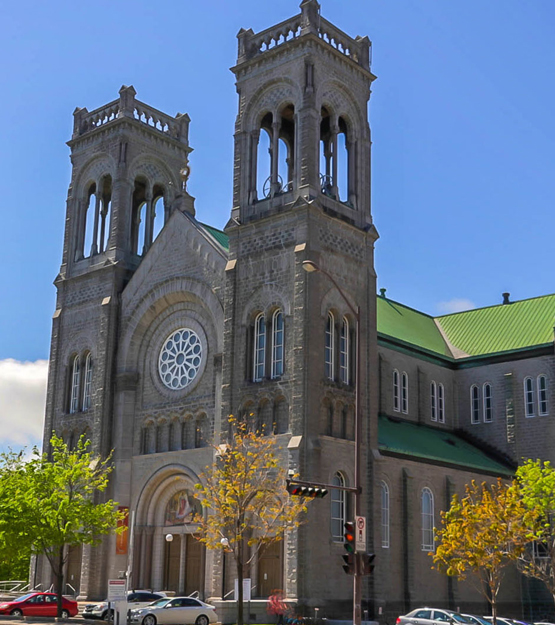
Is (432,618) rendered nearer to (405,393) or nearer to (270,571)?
(270,571)

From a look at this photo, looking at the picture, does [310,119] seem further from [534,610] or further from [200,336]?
[534,610]

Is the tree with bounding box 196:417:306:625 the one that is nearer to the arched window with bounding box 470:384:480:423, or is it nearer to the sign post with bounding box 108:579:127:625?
the sign post with bounding box 108:579:127:625

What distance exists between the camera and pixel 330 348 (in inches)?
1665

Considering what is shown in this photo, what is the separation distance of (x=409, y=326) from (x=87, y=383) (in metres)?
20.7

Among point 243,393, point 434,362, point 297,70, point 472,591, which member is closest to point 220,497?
point 243,393

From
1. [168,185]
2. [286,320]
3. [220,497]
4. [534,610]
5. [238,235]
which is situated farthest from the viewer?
[168,185]

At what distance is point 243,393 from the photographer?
42.4 meters

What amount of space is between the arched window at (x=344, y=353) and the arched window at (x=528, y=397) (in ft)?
53.4

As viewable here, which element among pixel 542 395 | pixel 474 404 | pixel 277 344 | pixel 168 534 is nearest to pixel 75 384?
pixel 168 534

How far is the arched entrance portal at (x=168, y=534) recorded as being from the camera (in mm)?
45438

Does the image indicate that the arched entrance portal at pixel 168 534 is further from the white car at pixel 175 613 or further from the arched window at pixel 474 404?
the arched window at pixel 474 404

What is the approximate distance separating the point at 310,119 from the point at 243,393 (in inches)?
522

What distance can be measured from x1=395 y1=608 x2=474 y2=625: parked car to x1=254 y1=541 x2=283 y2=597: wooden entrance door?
7.20m

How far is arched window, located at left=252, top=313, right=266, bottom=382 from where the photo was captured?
42.6 meters
